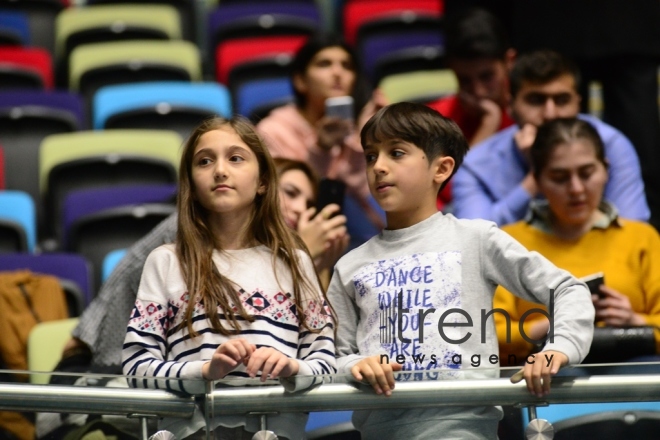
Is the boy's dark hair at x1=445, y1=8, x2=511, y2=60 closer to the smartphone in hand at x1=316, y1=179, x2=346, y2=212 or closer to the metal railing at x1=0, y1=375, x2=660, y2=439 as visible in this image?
the smartphone in hand at x1=316, y1=179, x2=346, y2=212

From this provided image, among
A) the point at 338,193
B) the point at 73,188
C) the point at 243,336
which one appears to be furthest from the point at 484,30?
the point at 243,336

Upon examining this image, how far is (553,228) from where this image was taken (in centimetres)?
271

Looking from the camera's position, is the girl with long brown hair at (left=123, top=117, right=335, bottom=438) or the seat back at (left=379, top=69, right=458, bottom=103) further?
the seat back at (left=379, top=69, right=458, bottom=103)

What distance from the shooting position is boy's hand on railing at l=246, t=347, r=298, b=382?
1.87m

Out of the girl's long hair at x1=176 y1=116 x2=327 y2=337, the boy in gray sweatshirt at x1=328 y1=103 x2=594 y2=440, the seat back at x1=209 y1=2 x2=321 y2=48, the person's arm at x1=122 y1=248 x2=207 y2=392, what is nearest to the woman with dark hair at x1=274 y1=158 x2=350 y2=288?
the girl's long hair at x1=176 y1=116 x2=327 y2=337

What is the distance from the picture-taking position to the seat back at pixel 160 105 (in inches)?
178

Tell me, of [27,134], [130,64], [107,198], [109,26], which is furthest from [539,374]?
[109,26]

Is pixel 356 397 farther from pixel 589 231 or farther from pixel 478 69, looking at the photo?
pixel 478 69

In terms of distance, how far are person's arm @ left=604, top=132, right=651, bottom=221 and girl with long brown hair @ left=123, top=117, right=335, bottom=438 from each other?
1176 mm

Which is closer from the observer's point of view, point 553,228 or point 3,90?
point 553,228

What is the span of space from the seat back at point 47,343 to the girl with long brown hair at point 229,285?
887 mm

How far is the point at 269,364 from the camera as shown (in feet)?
6.14

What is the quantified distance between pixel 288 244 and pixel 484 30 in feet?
5.96

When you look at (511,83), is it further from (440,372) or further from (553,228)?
(440,372)
